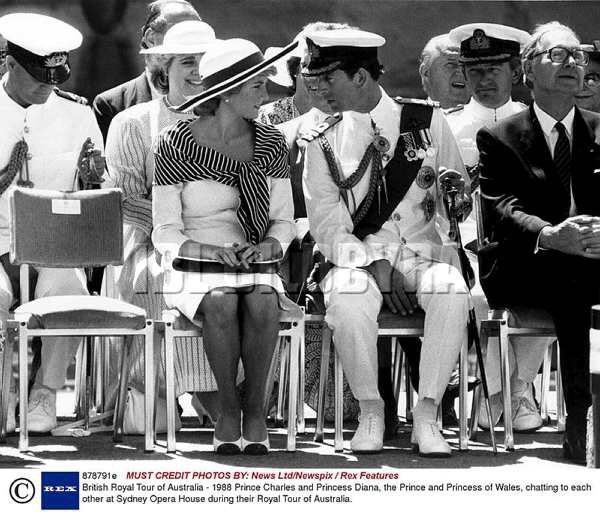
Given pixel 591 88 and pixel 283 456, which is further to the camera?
pixel 591 88

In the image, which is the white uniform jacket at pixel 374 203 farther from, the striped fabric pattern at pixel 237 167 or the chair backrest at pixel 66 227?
the chair backrest at pixel 66 227

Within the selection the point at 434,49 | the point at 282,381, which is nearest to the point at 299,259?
the point at 282,381

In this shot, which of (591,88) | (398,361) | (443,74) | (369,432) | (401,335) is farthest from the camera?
(443,74)

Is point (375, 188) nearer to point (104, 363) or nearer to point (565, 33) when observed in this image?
point (565, 33)

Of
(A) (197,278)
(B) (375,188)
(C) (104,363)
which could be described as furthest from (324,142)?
(C) (104,363)

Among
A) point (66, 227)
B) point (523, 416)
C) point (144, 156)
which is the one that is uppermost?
point (144, 156)

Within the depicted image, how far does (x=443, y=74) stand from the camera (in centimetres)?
880

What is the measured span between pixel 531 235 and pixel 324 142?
37.8 inches

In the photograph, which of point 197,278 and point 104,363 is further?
point 104,363

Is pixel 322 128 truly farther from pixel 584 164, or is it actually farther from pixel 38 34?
pixel 38 34

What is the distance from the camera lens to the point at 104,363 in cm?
807

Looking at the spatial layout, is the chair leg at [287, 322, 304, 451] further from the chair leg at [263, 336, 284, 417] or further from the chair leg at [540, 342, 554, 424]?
the chair leg at [540, 342, 554, 424]

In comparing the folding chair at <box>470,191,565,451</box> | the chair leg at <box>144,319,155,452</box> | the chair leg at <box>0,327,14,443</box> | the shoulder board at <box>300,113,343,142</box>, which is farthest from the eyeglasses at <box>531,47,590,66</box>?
the chair leg at <box>0,327,14,443</box>

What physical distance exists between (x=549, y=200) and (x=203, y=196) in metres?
1.38
